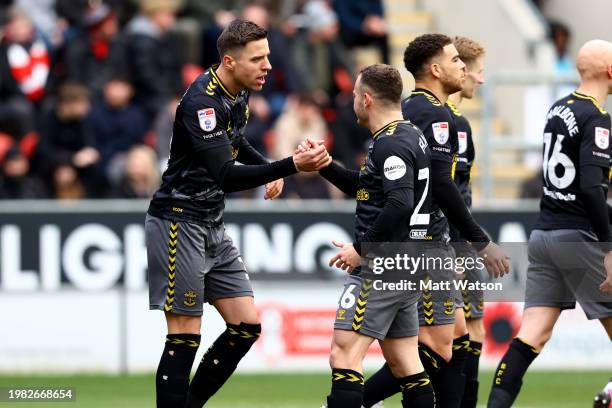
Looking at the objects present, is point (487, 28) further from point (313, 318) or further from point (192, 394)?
point (192, 394)

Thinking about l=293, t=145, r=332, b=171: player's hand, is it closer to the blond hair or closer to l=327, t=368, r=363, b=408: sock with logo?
l=327, t=368, r=363, b=408: sock with logo

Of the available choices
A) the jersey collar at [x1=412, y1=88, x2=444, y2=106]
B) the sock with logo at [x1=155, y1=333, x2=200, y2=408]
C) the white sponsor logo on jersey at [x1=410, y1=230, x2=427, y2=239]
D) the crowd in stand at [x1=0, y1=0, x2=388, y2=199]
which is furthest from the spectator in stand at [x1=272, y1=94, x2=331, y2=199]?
the white sponsor logo on jersey at [x1=410, y1=230, x2=427, y2=239]

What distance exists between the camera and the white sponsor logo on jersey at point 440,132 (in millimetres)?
9038

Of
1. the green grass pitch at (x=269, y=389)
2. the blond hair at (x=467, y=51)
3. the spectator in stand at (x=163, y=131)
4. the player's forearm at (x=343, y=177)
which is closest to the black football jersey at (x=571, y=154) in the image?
the blond hair at (x=467, y=51)

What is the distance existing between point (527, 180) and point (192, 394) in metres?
7.25

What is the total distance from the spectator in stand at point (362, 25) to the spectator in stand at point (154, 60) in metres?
2.43

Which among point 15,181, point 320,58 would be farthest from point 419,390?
point 320,58

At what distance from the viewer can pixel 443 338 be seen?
927 centimetres

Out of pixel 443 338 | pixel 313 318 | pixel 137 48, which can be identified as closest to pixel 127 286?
pixel 313 318

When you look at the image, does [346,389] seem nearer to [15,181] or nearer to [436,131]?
[436,131]

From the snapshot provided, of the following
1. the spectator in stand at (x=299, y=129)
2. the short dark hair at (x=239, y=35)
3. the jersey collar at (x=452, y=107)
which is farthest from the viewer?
the spectator in stand at (x=299, y=129)

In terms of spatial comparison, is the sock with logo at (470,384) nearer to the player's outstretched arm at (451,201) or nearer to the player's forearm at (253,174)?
the player's outstretched arm at (451,201)

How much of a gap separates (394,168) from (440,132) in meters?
0.84

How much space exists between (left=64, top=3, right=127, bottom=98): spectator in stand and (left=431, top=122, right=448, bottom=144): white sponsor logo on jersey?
8.05 meters
